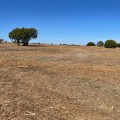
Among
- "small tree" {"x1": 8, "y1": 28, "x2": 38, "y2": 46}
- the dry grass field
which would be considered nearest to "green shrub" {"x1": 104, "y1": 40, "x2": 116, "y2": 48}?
"small tree" {"x1": 8, "y1": 28, "x2": 38, "y2": 46}

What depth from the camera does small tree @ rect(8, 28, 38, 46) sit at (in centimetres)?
Answer: 4470

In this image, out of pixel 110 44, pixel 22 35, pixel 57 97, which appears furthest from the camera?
pixel 110 44

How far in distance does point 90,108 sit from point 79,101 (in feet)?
2.11

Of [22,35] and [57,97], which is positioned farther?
[22,35]

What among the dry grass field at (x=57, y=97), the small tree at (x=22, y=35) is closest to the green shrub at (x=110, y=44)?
the small tree at (x=22, y=35)

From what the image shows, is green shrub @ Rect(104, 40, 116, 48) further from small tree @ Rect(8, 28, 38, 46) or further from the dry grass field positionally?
the dry grass field

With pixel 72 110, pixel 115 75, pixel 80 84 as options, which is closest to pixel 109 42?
pixel 115 75

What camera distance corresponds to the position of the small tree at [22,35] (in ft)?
147

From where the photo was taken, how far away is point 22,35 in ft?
146

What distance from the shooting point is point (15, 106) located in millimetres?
7418

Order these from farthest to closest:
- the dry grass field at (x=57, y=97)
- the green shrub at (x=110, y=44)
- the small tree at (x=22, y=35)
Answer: the green shrub at (x=110, y=44) → the small tree at (x=22, y=35) → the dry grass field at (x=57, y=97)

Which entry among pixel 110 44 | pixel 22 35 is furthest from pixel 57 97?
pixel 110 44

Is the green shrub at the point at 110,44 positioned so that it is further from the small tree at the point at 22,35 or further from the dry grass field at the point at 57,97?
the dry grass field at the point at 57,97

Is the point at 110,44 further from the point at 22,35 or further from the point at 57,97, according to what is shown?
the point at 57,97
